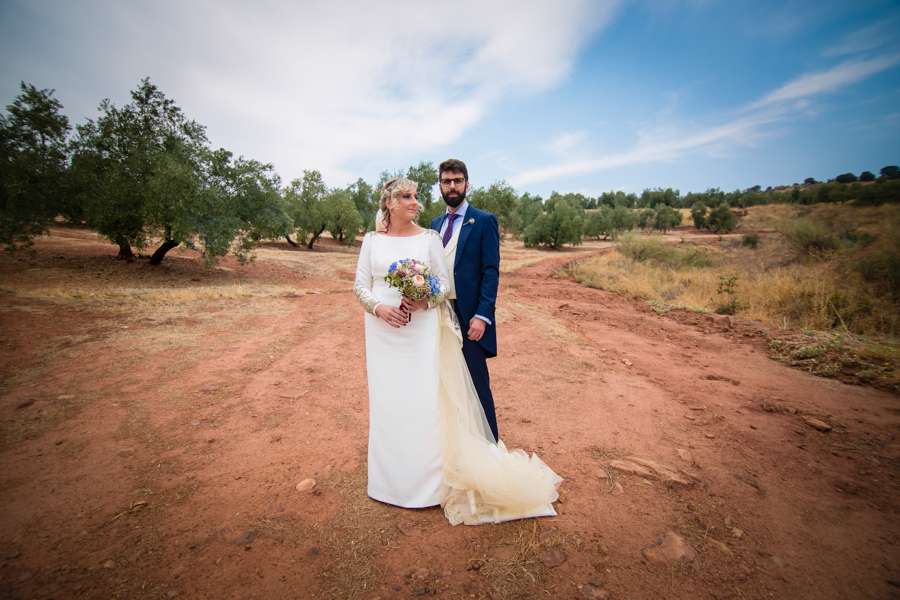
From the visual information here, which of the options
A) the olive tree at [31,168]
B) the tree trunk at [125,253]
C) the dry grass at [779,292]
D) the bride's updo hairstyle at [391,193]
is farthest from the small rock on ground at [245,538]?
the tree trunk at [125,253]

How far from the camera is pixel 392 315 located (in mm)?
2594

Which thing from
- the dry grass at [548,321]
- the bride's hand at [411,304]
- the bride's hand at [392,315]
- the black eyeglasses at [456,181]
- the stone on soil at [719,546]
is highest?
the black eyeglasses at [456,181]

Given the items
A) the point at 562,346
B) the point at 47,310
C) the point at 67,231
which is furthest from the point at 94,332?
the point at 67,231

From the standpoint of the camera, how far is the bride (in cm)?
264

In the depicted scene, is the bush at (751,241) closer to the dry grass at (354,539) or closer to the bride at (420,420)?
the bride at (420,420)

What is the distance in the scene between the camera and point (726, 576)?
7.15 feet

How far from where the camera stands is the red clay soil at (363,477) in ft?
7.06

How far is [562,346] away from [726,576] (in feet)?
15.1

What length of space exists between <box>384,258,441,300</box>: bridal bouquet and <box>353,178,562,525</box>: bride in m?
0.08

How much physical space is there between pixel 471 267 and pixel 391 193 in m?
0.88

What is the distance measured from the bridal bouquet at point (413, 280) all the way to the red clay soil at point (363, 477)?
26.5 inches

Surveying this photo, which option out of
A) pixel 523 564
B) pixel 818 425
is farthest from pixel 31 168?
pixel 818 425

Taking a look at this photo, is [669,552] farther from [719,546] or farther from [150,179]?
[150,179]

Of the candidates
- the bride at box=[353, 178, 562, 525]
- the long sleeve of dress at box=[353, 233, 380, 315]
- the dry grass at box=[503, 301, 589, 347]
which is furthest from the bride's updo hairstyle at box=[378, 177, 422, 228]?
the dry grass at box=[503, 301, 589, 347]
